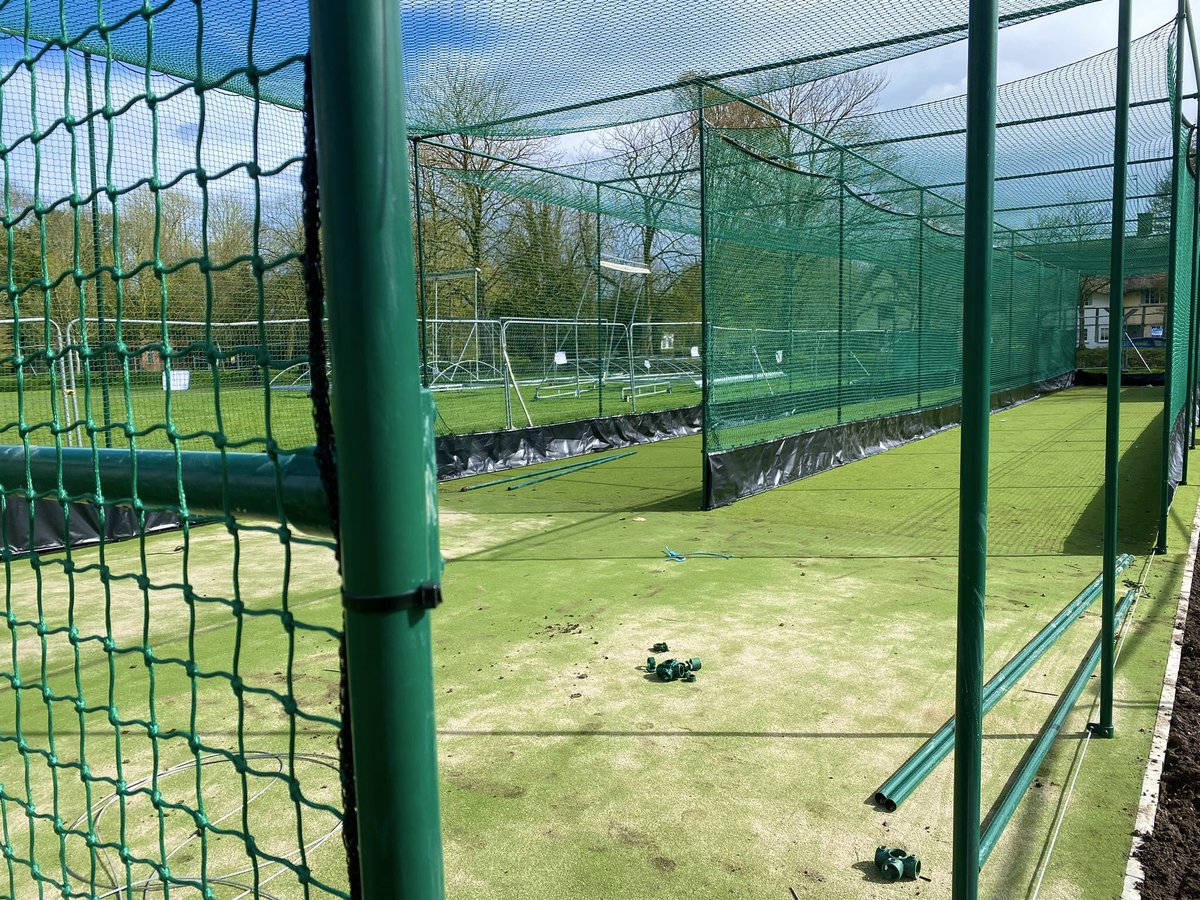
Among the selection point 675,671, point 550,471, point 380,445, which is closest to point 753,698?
point 675,671

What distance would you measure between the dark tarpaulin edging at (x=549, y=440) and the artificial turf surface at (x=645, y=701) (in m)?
2.40

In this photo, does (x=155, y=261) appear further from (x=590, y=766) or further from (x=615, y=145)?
(x=615, y=145)

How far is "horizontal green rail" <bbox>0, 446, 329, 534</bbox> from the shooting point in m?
0.92

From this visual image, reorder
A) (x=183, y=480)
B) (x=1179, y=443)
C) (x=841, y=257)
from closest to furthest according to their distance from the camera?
(x=183, y=480) → (x=1179, y=443) → (x=841, y=257)

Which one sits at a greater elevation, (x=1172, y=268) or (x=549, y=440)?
(x=1172, y=268)

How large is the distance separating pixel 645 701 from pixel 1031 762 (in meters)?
1.16

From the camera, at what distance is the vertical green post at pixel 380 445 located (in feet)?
2.51

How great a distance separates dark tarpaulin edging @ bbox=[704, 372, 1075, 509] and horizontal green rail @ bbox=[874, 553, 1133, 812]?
2871mm

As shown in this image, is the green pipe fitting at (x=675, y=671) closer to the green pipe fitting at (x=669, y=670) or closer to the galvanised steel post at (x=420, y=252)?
the green pipe fitting at (x=669, y=670)

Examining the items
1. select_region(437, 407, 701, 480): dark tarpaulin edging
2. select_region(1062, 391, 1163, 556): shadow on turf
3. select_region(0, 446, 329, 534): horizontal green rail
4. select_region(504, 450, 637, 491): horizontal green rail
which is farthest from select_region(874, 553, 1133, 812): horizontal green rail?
select_region(437, 407, 701, 480): dark tarpaulin edging

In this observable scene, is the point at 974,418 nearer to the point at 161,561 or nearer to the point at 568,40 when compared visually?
the point at 568,40

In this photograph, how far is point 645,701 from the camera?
2963mm

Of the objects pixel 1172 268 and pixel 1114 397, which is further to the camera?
pixel 1172 268

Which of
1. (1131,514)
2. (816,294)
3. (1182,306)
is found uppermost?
(816,294)
